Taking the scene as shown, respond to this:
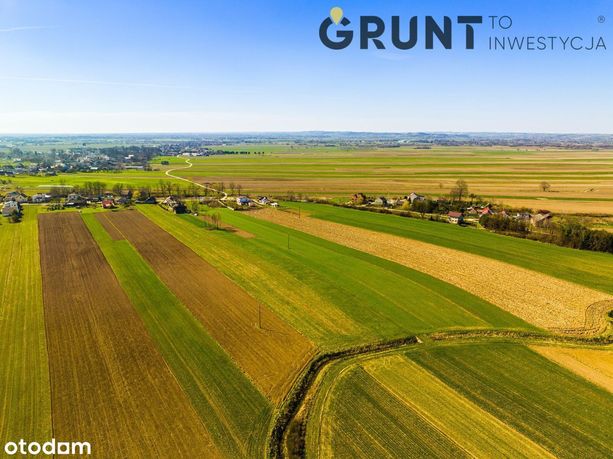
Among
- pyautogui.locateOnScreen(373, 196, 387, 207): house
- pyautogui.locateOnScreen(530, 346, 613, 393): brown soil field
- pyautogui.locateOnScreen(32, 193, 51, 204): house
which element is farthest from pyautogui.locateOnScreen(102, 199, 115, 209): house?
pyautogui.locateOnScreen(530, 346, 613, 393): brown soil field

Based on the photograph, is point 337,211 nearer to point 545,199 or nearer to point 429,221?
point 429,221

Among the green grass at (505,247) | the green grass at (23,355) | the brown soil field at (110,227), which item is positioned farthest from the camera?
the brown soil field at (110,227)

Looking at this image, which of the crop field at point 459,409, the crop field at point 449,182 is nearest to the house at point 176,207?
the crop field at point 449,182

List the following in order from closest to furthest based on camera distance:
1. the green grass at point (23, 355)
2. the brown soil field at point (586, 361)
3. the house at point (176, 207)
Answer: the green grass at point (23, 355)
the brown soil field at point (586, 361)
the house at point (176, 207)

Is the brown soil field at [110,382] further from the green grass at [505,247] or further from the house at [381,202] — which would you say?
the house at [381,202]

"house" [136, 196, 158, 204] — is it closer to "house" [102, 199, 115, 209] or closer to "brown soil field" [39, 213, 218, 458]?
"house" [102, 199, 115, 209]

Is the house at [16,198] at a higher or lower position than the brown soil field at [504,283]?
higher
